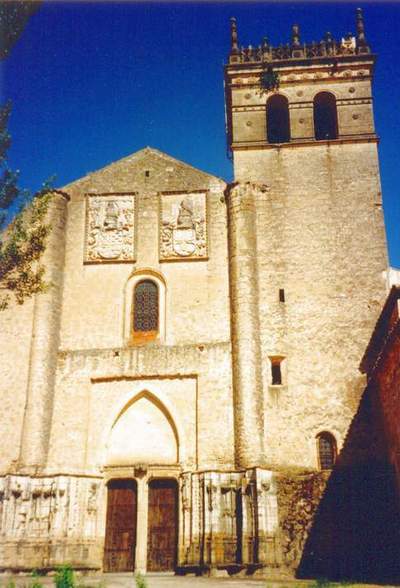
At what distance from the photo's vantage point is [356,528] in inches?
592

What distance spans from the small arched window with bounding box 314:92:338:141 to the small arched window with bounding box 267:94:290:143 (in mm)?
998

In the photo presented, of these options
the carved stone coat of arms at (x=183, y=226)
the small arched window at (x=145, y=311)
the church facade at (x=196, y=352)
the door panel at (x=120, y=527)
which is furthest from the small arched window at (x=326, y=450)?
the carved stone coat of arms at (x=183, y=226)

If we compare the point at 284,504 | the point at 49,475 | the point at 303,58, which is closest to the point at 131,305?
the point at 49,475

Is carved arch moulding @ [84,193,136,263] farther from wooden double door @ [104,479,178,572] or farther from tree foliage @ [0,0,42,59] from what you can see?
tree foliage @ [0,0,42,59]

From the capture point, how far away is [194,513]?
15.7 m

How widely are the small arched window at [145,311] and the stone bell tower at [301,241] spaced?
2214 mm

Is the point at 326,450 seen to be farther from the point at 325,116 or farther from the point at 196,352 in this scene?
the point at 325,116

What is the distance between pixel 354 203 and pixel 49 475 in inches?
433

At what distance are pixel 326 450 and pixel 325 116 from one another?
11.1 m

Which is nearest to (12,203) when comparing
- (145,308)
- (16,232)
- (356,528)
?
(16,232)

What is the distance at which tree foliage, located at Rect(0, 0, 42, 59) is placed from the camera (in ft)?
38.7

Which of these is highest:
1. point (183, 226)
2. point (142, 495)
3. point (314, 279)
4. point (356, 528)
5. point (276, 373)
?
point (183, 226)

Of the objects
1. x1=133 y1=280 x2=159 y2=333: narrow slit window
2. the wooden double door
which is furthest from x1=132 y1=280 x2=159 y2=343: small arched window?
the wooden double door

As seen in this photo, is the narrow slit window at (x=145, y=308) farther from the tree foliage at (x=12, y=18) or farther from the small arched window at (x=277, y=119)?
the tree foliage at (x=12, y=18)
